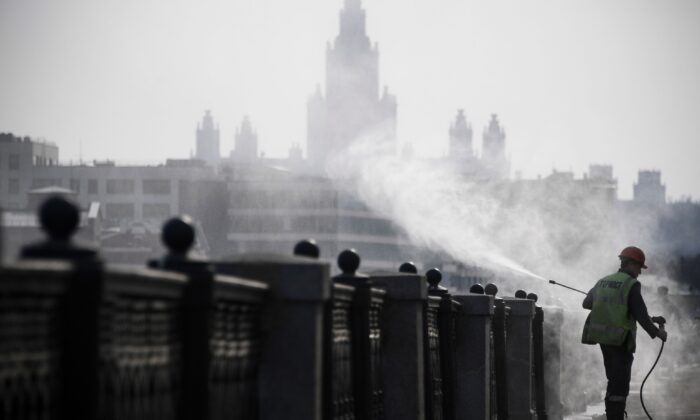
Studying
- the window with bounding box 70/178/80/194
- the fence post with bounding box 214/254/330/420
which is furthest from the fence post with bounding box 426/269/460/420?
the window with bounding box 70/178/80/194

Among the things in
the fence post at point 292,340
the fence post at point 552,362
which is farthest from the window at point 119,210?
the fence post at point 292,340

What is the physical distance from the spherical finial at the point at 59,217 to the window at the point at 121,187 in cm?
17655

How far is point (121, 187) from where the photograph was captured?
180 metres

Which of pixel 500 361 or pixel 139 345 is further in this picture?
pixel 500 361

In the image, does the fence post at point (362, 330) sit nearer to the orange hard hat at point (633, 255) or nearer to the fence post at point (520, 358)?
the orange hard hat at point (633, 255)

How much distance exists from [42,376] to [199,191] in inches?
6946

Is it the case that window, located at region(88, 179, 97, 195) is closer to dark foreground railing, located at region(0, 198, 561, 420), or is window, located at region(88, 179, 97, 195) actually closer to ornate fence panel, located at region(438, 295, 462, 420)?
dark foreground railing, located at region(0, 198, 561, 420)

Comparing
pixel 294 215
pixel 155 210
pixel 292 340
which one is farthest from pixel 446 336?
pixel 294 215

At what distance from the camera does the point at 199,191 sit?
7111 inches

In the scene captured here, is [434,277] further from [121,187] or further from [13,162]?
[13,162]

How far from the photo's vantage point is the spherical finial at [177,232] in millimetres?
5801

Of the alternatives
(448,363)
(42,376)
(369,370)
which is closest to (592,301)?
(448,363)

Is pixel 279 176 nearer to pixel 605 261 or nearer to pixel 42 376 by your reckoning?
pixel 605 261

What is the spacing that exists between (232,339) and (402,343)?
3492 mm
